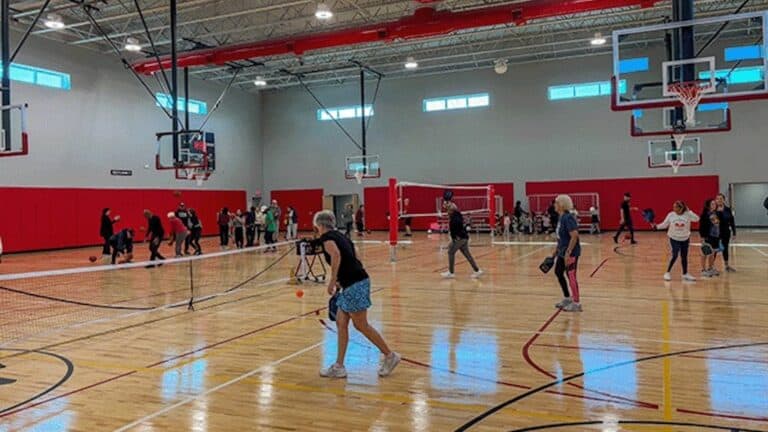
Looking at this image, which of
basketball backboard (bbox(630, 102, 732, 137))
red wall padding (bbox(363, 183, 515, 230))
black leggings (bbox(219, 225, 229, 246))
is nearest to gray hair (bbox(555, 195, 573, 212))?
basketball backboard (bbox(630, 102, 732, 137))

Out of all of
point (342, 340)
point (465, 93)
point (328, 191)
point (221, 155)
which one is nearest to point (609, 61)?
point (465, 93)

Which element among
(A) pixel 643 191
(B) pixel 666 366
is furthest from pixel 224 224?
(A) pixel 643 191

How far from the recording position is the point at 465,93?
103ft

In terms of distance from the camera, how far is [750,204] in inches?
1149

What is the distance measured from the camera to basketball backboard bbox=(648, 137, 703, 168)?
82.8 ft

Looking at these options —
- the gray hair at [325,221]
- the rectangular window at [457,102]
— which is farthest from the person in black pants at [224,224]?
the gray hair at [325,221]

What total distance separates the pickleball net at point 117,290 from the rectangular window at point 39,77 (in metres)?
11.2

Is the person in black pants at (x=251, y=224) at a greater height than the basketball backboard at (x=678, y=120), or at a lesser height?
lesser

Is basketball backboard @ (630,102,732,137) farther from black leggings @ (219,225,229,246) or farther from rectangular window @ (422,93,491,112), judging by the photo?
black leggings @ (219,225,229,246)

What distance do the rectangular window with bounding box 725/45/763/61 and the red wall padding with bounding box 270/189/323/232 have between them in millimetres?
22546

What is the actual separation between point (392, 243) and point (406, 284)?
4073mm

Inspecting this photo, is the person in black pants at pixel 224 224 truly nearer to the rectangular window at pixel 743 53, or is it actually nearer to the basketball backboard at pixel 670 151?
the basketball backboard at pixel 670 151

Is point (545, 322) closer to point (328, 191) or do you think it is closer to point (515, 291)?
point (515, 291)

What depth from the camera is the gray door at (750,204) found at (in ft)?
94.7
